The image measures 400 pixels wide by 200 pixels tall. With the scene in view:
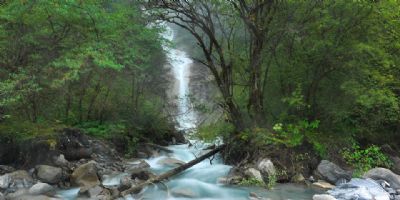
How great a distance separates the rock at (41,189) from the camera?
996 centimetres

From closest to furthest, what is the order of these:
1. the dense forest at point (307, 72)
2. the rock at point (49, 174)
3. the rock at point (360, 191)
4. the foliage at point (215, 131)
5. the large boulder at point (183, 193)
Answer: the rock at point (360, 191) < the large boulder at point (183, 193) < the rock at point (49, 174) < the dense forest at point (307, 72) < the foliage at point (215, 131)

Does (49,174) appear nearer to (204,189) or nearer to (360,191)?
(204,189)

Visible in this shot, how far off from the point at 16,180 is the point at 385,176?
9.40 m

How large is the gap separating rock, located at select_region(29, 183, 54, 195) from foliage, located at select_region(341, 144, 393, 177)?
8.29 meters

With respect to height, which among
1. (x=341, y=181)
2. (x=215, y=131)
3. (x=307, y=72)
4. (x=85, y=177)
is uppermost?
(x=307, y=72)

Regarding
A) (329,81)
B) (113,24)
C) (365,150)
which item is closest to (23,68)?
(113,24)

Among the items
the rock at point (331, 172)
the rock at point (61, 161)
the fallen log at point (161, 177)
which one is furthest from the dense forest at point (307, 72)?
the rock at point (61, 161)

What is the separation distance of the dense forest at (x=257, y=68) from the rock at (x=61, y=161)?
0.79 metres

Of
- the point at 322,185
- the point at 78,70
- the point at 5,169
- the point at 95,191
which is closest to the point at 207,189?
the point at 95,191

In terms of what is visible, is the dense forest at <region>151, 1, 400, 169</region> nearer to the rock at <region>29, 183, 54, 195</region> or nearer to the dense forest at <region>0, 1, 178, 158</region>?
the dense forest at <region>0, 1, 178, 158</region>

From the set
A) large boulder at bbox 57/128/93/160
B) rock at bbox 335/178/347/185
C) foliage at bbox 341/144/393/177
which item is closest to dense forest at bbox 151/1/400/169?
foliage at bbox 341/144/393/177

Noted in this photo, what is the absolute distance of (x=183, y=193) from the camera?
34.0ft

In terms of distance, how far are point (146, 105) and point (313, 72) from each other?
797 centimetres

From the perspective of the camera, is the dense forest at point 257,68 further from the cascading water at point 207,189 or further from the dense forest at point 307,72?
the cascading water at point 207,189
